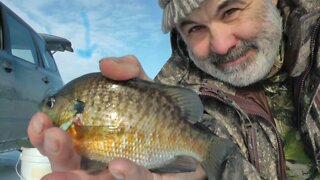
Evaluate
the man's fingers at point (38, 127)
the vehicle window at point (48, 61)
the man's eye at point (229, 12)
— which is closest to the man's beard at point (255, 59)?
the man's eye at point (229, 12)

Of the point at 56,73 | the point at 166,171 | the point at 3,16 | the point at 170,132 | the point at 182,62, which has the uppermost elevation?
the point at 3,16

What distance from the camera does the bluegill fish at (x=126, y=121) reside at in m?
1.29

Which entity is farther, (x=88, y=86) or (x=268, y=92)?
(x=268, y=92)

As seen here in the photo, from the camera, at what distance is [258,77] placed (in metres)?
2.27

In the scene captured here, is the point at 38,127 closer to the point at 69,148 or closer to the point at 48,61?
the point at 69,148

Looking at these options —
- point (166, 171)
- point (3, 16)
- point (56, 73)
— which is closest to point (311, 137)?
point (166, 171)

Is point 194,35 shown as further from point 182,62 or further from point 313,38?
point 313,38

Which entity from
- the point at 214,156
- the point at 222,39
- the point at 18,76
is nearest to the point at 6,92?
the point at 18,76

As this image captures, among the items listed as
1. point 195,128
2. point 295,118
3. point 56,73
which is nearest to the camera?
point 195,128

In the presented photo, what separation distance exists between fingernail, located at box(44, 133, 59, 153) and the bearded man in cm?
97

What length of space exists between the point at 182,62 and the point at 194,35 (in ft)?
0.71

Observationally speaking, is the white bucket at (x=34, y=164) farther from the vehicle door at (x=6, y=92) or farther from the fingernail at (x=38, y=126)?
the fingernail at (x=38, y=126)

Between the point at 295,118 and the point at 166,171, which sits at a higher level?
the point at 295,118

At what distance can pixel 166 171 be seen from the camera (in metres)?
1.44
